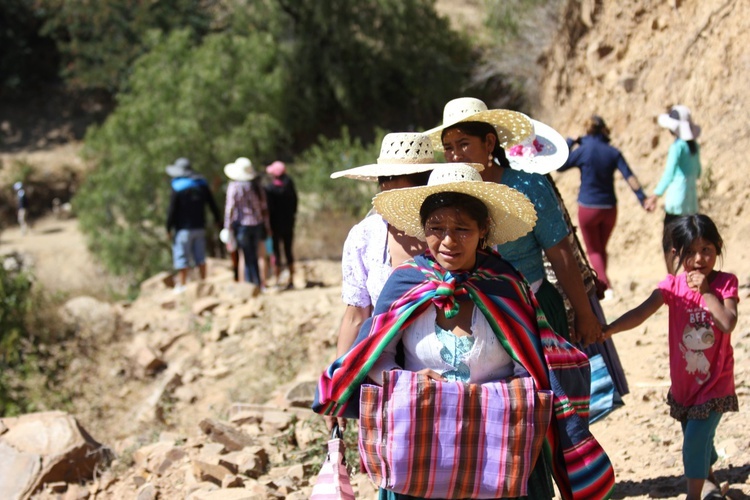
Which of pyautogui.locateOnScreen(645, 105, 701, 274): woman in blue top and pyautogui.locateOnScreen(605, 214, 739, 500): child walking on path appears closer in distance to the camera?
pyautogui.locateOnScreen(605, 214, 739, 500): child walking on path

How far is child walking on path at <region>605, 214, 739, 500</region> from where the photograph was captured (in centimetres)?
350

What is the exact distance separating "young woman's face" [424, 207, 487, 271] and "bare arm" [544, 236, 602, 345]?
2.63 feet

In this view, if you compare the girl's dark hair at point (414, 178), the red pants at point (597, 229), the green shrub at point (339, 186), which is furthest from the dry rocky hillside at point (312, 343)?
the green shrub at point (339, 186)

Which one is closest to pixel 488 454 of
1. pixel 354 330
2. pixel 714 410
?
pixel 354 330

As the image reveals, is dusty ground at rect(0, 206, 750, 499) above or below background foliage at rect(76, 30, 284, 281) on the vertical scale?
below

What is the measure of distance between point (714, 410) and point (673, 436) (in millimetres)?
1150

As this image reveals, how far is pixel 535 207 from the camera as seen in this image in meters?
3.60

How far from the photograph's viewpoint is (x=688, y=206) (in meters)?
7.26

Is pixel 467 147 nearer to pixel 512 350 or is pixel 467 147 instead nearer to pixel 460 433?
pixel 512 350

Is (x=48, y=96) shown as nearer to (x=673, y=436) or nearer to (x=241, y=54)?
(x=241, y=54)

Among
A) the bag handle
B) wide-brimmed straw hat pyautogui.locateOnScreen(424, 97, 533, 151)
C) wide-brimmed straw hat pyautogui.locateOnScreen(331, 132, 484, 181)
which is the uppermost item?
wide-brimmed straw hat pyautogui.locateOnScreen(424, 97, 533, 151)

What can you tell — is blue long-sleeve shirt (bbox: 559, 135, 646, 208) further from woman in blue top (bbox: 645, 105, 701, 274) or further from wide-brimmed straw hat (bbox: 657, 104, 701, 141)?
wide-brimmed straw hat (bbox: 657, 104, 701, 141)

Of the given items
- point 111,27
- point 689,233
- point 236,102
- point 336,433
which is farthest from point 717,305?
point 111,27

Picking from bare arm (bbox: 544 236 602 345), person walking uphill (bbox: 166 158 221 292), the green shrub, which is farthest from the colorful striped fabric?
the green shrub
